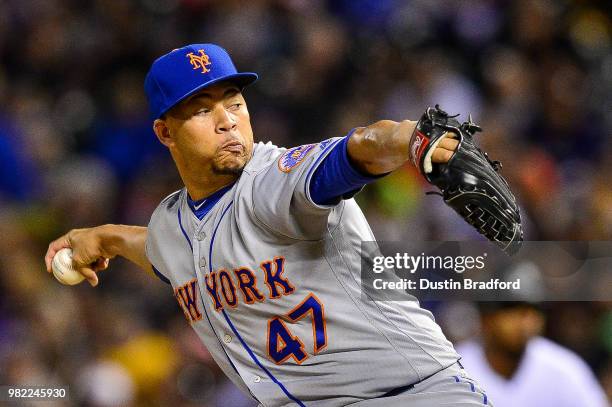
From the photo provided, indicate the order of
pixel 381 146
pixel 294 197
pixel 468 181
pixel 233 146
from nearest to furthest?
pixel 468 181 < pixel 381 146 < pixel 294 197 < pixel 233 146

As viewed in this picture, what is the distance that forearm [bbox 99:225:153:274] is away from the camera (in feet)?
8.32

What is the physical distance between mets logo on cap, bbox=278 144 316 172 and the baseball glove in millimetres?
361

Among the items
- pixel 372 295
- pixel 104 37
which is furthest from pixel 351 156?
pixel 104 37

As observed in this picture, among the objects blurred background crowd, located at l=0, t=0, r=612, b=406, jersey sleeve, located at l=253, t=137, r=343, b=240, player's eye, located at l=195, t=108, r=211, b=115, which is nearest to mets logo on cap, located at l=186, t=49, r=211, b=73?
player's eye, located at l=195, t=108, r=211, b=115

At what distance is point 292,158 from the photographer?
1.86 m

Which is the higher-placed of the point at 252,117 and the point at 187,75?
the point at 252,117

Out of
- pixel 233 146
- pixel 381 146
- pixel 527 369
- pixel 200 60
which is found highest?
pixel 200 60

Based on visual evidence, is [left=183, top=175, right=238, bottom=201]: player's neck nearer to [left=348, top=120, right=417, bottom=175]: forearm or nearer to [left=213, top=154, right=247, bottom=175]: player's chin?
[left=213, top=154, right=247, bottom=175]: player's chin

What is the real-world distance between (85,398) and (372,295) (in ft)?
7.82

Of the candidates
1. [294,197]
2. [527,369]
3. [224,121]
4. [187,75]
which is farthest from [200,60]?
[527,369]

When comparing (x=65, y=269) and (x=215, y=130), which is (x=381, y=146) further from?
(x=65, y=269)

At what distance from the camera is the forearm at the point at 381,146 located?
1.60 m

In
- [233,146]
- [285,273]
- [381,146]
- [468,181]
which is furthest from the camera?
[233,146]

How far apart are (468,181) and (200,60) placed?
36.8 inches
